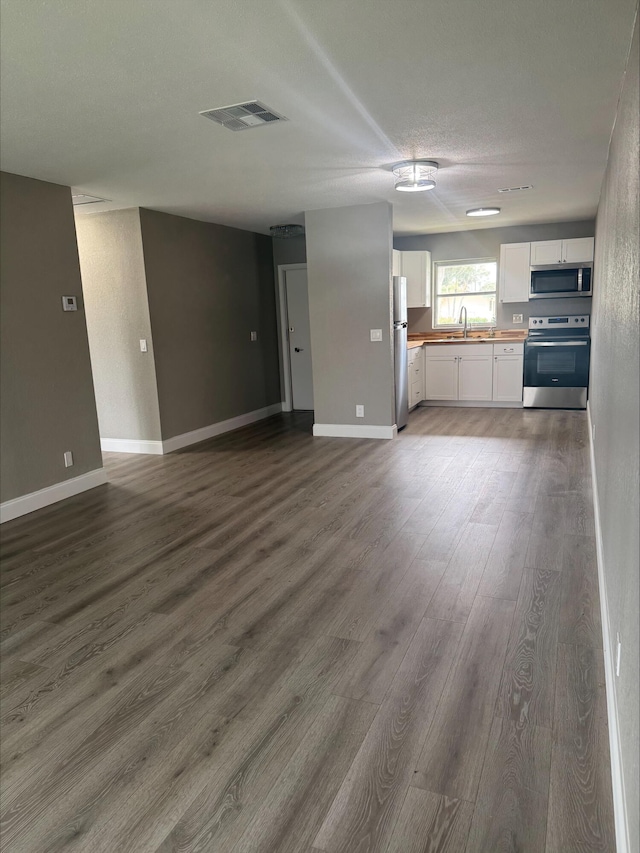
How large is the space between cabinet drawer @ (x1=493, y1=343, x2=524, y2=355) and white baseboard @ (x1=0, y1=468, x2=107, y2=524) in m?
5.19

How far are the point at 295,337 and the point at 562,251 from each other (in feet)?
12.3

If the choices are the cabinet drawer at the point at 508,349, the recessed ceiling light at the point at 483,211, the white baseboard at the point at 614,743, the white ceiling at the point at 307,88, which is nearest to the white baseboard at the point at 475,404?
the cabinet drawer at the point at 508,349

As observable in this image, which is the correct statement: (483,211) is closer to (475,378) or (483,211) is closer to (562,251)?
(562,251)

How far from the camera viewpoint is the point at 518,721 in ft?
6.33

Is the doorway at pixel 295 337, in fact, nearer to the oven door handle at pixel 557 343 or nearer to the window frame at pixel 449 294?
the window frame at pixel 449 294

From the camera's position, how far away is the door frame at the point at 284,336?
26.8ft

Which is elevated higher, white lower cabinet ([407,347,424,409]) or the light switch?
the light switch

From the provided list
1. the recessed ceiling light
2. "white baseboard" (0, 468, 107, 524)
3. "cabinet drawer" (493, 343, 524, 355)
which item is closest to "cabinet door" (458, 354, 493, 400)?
"cabinet drawer" (493, 343, 524, 355)

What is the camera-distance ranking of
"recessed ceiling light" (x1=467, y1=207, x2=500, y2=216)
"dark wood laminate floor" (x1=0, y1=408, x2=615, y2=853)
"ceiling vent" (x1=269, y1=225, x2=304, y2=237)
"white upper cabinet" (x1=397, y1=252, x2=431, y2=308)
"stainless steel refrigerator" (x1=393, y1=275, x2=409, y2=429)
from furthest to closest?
"white upper cabinet" (x1=397, y1=252, x2=431, y2=308), "ceiling vent" (x1=269, y1=225, x2=304, y2=237), "recessed ceiling light" (x1=467, y1=207, x2=500, y2=216), "stainless steel refrigerator" (x1=393, y1=275, x2=409, y2=429), "dark wood laminate floor" (x1=0, y1=408, x2=615, y2=853)

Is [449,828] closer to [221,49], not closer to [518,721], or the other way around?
[518,721]

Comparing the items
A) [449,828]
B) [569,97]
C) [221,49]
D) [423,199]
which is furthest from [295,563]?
[423,199]

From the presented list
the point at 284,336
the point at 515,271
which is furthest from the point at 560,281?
the point at 284,336

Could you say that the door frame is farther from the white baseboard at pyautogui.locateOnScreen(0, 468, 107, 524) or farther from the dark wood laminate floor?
the dark wood laminate floor

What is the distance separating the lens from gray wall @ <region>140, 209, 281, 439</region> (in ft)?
19.6
